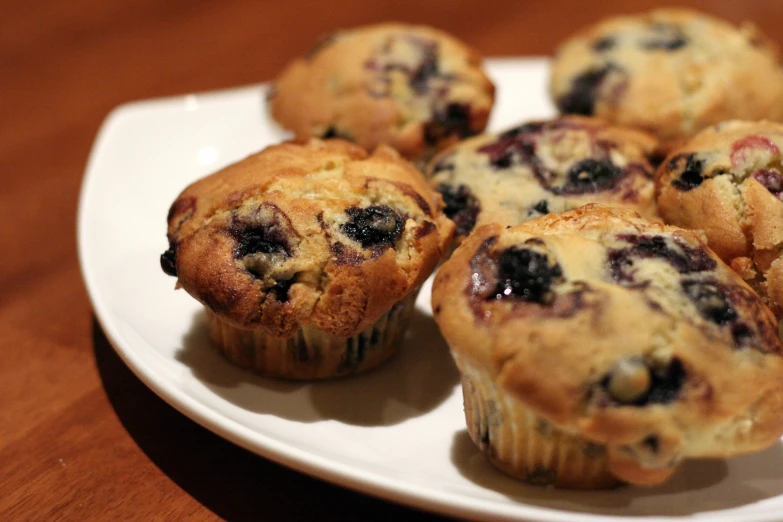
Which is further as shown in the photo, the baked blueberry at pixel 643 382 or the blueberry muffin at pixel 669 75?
the blueberry muffin at pixel 669 75

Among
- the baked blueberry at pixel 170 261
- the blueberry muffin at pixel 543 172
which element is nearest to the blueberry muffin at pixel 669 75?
the blueberry muffin at pixel 543 172

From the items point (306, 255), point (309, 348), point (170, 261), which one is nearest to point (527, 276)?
point (306, 255)

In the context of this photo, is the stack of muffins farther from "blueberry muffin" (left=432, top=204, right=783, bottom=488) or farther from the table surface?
the table surface

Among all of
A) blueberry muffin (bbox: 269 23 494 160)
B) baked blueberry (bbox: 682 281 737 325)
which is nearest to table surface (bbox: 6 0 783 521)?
baked blueberry (bbox: 682 281 737 325)

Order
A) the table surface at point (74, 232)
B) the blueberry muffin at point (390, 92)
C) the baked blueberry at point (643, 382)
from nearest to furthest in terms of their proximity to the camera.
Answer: the baked blueberry at point (643, 382) < the table surface at point (74, 232) < the blueberry muffin at point (390, 92)

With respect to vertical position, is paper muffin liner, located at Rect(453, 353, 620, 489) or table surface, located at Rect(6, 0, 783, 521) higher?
paper muffin liner, located at Rect(453, 353, 620, 489)

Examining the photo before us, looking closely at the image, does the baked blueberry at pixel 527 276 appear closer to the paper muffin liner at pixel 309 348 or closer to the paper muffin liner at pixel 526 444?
the paper muffin liner at pixel 526 444
